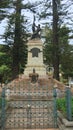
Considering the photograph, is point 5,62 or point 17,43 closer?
point 17,43

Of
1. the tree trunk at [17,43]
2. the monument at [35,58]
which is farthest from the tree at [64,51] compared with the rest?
the monument at [35,58]

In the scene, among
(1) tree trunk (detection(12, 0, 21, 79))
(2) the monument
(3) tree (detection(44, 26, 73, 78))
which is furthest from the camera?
(3) tree (detection(44, 26, 73, 78))

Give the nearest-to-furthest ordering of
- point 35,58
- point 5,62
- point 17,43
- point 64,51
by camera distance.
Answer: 1. point 35,58
2. point 17,43
3. point 64,51
4. point 5,62

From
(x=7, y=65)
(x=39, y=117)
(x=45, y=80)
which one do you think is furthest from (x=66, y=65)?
(x=39, y=117)

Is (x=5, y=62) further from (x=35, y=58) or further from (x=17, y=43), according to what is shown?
(x=35, y=58)

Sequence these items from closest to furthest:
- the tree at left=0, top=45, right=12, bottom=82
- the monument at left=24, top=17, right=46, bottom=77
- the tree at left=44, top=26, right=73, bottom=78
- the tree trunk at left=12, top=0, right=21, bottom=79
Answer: the monument at left=24, top=17, right=46, bottom=77
the tree trunk at left=12, top=0, right=21, bottom=79
the tree at left=44, top=26, right=73, bottom=78
the tree at left=0, top=45, right=12, bottom=82

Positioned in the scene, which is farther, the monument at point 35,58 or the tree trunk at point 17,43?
the tree trunk at point 17,43

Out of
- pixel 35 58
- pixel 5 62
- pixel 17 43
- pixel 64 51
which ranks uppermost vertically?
pixel 35 58

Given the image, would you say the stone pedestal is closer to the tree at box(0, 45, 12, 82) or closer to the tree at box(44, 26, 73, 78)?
the tree at box(44, 26, 73, 78)

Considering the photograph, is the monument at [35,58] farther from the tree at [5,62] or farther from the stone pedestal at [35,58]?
the tree at [5,62]

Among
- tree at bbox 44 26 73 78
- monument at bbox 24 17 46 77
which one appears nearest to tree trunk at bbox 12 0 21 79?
tree at bbox 44 26 73 78

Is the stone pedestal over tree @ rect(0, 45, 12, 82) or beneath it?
over

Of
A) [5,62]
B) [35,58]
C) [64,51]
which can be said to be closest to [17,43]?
[5,62]

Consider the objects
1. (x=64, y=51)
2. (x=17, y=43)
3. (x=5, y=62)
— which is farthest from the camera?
(x=5, y=62)
